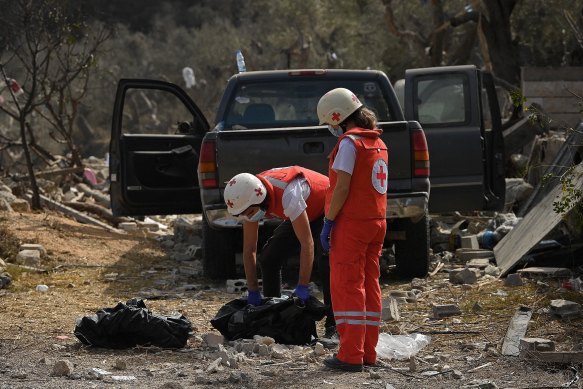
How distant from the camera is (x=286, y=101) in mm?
11227

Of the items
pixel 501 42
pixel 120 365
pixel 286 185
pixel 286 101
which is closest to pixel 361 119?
pixel 286 185

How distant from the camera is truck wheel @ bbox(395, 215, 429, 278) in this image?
34.9ft

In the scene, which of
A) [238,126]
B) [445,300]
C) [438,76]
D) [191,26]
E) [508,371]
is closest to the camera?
[508,371]

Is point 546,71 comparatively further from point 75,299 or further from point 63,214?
point 75,299

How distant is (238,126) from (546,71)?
790cm

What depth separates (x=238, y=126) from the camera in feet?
36.2

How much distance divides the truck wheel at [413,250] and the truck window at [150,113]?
93.9ft

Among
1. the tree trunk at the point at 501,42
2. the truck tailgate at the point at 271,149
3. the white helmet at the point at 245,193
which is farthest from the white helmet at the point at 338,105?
the tree trunk at the point at 501,42

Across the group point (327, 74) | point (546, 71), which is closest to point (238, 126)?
point (327, 74)

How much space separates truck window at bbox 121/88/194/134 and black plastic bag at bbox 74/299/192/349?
31.5 meters

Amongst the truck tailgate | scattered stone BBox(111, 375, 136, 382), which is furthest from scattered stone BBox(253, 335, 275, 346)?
the truck tailgate

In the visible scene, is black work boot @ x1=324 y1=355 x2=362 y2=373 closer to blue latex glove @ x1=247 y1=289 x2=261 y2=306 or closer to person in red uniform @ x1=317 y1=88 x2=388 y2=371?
person in red uniform @ x1=317 y1=88 x2=388 y2=371

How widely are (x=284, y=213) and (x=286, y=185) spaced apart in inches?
7.1

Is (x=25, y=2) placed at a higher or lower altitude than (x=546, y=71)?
higher
